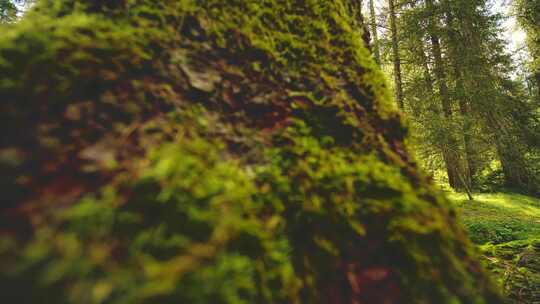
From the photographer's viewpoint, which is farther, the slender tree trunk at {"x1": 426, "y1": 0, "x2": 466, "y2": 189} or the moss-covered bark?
the slender tree trunk at {"x1": 426, "y1": 0, "x2": 466, "y2": 189}

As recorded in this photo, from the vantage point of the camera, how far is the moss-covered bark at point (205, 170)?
69 cm

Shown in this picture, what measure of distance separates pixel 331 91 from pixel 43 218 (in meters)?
1.13

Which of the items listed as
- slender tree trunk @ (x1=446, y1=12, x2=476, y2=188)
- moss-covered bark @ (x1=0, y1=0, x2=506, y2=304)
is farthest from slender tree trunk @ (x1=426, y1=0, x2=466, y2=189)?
moss-covered bark @ (x1=0, y1=0, x2=506, y2=304)

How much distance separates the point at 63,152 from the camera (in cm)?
80

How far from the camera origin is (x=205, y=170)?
36.2 inches

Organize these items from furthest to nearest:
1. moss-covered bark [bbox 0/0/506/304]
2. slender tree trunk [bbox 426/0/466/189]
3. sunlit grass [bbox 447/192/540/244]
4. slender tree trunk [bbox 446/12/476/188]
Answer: slender tree trunk [bbox 446/12/476/188] < slender tree trunk [bbox 426/0/466/189] < sunlit grass [bbox 447/192/540/244] < moss-covered bark [bbox 0/0/506/304]

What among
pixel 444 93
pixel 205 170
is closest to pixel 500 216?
pixel 444 93

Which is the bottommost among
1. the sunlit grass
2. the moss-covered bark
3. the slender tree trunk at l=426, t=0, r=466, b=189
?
the sunlit grass

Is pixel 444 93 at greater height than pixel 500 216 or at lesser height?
greater

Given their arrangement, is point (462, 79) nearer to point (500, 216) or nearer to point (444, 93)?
point (444, 93)

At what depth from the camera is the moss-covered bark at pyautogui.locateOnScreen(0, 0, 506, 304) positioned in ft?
2.26

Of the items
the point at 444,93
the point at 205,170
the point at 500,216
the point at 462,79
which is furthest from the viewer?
the point at 444,93

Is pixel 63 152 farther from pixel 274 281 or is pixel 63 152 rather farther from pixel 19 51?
pixel 274 281

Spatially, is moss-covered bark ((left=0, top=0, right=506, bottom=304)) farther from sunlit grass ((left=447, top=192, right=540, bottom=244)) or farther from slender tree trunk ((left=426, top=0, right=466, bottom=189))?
slender tree trunk ((left=426, top=0, right=466, bottom=189))
